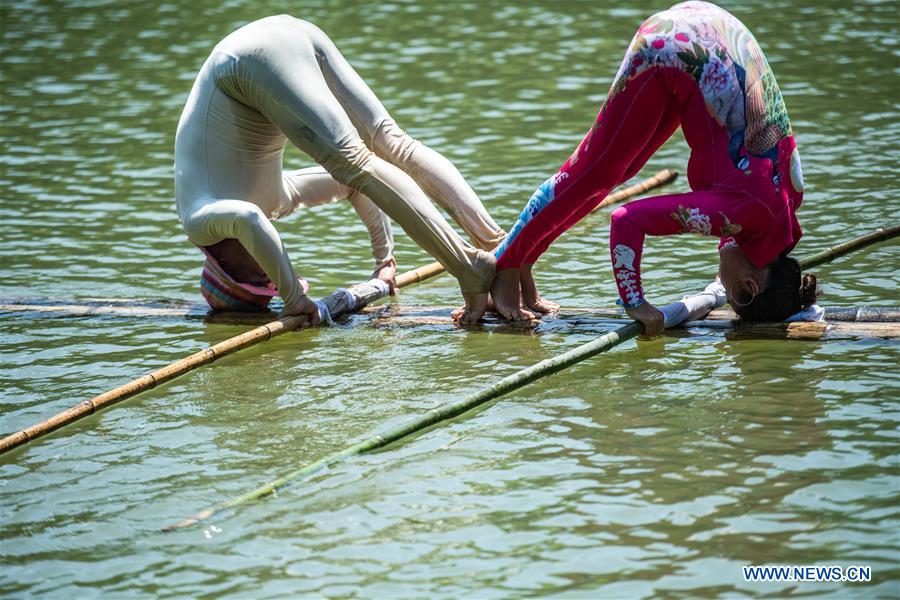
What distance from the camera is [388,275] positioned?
6699 mm

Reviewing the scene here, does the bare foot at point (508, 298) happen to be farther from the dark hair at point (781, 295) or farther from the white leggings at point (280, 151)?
the dark hair at point (781, 295)

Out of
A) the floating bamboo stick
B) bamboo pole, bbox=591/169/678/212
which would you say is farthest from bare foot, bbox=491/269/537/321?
bamboo pole, bbox=591/169/678/212

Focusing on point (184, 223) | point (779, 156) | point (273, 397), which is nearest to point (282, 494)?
point (273, 397)

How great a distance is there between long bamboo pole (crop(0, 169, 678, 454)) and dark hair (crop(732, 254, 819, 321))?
1937 millimetres

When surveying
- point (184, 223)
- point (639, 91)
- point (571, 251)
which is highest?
point (639, 91)

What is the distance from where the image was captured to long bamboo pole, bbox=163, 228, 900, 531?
13.9ft

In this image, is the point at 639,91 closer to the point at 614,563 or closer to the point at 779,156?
Result: the point at 779,156

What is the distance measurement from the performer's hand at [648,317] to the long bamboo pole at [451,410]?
0.03m

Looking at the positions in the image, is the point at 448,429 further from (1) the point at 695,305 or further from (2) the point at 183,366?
(1) the point at 695,305

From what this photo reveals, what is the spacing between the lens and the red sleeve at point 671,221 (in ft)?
17.3

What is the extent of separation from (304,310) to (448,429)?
4.94ft

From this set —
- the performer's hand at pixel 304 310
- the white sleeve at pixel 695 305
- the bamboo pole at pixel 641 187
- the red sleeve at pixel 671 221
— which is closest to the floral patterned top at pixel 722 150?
the red sleeve at pixel 671 221

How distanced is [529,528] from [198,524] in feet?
3.48

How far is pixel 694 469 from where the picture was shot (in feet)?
14.1
